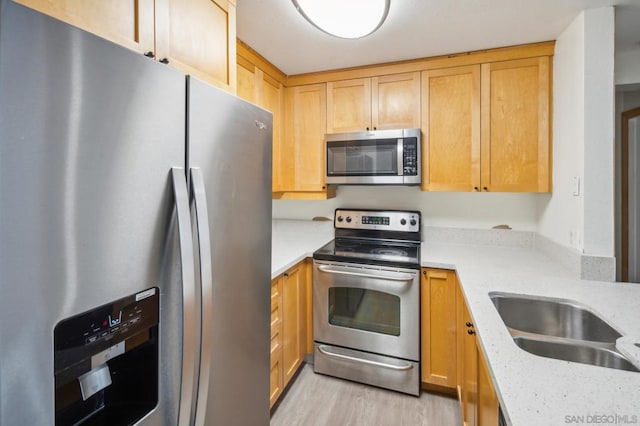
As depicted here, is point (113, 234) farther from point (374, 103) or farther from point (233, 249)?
point (374, 103)

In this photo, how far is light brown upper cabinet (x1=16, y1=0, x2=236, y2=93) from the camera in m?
0.80

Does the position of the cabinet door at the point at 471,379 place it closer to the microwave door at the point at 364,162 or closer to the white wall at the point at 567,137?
the white wall at the point at 567,137

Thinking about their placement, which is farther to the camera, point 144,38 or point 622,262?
point 622,262

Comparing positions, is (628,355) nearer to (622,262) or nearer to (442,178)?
(442,178)

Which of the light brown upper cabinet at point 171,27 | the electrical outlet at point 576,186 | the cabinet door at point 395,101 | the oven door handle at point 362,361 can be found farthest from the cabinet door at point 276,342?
the electrical outlet at point 576,186

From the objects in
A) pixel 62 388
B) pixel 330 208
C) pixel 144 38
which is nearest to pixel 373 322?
→ pixel 330 208

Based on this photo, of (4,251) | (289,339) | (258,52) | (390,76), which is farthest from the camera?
(390,76)

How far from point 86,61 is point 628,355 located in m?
1.62

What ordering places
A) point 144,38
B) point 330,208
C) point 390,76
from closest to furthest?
point 144,38 < point 390,76 < point 330,208

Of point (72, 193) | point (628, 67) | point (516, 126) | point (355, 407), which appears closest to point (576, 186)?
point (516, 126)

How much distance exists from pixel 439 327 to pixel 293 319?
961 millimetres

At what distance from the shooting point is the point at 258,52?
86.9 inches

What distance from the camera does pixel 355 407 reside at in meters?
1.97

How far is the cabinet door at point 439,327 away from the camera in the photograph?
1982mm
